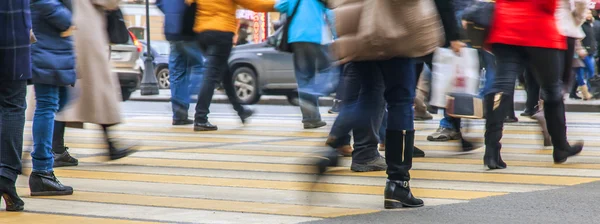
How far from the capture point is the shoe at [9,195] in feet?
20.4

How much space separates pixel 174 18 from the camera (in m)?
11.7

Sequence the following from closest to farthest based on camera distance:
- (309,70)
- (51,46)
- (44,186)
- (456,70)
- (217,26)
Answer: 1. (44,186)
2. (51,46)
3. (456,70)
4. (217,26)
5. (309,70)

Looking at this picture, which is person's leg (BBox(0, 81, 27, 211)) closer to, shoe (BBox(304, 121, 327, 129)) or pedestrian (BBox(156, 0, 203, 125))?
pedestrian (BBox(156, 0, 203, 125))

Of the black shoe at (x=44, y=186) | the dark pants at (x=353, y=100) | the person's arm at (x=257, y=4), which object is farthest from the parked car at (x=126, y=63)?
the dark pants at (x=353, y=100)

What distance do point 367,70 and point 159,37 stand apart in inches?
1638

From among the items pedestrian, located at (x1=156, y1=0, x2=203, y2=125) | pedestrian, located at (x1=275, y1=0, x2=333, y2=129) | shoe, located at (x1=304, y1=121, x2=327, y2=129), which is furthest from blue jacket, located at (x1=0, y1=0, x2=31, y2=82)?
shoe, located at (x1=304, y1=121, x2=327, y2=129)

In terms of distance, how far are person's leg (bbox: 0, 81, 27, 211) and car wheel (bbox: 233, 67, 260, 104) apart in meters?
15.4

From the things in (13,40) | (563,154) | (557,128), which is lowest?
(563,154)

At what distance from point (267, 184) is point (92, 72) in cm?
161

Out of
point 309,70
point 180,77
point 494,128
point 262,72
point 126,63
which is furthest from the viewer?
point 262,72

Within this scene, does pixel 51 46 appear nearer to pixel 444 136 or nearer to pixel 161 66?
pixel 444 136

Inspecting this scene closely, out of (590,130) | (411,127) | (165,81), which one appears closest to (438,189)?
(411,127)

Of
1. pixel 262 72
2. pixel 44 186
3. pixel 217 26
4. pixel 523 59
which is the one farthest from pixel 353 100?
pixel 262 72

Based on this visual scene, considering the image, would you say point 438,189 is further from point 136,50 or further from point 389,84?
point 136,50
